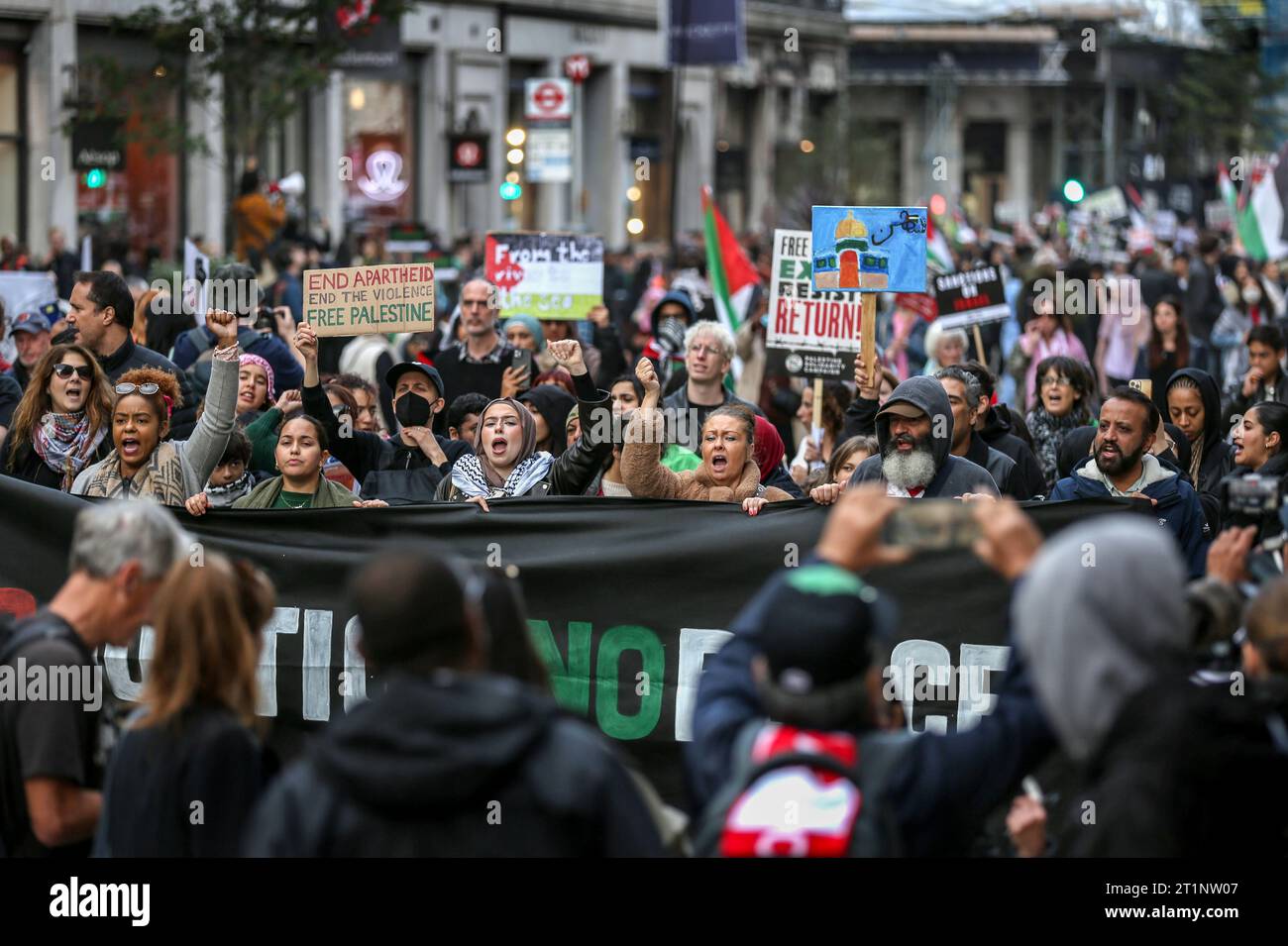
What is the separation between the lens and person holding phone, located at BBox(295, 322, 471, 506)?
8.59m

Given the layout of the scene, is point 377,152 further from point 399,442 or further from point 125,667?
point 125,667

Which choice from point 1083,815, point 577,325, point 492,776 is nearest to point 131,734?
point 492,776

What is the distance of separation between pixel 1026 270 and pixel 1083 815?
57.2 ft

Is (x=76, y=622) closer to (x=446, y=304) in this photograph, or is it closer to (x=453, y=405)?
(x=453, y=405)

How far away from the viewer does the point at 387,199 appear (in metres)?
36.6

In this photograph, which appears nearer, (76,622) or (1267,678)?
(1267,678)

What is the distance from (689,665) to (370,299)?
10.7 ft

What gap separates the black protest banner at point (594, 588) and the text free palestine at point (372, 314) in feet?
6.92

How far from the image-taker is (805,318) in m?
11.3

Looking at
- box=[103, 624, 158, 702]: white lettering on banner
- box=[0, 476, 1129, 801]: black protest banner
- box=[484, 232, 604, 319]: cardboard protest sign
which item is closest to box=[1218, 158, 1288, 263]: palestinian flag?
box=[484, 232, 604, 319]: cardboard protest sign

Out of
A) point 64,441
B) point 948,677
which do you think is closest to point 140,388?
point 64,441

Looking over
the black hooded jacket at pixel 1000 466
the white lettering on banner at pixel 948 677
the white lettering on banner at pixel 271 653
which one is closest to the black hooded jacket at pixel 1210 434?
the black hooded jacket at pixel 1000 466

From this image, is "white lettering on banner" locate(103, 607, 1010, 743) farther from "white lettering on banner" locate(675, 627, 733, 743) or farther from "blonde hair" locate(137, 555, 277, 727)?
"blonde hair" locate(137, 555, 277, 727)
